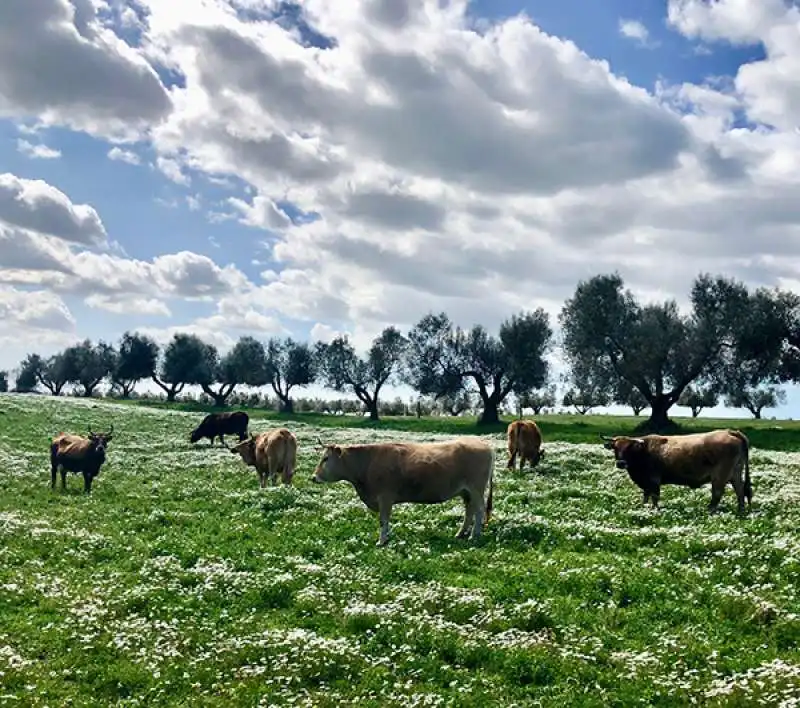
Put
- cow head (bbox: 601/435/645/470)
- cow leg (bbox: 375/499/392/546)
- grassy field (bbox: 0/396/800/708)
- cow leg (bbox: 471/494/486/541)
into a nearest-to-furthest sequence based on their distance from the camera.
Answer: grassy field (bbox: 0/396/800/708)
cow leg (bbox: 375/499/392/546)
cow leg (bbox: 471/494/486/541)
cow head (bbox: 601/435/645/470)

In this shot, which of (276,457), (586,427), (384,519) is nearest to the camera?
(384,519)

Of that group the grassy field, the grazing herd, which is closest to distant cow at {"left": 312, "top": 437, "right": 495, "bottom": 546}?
the grazing herd

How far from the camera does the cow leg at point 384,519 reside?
55.4ft

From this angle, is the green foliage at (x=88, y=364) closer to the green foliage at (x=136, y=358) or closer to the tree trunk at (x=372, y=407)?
the green foliage at (x=136, y=358)

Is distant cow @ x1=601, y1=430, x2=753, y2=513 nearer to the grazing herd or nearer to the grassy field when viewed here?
the grazing herd

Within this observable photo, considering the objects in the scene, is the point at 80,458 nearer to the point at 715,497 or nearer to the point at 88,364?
the point at 715,497

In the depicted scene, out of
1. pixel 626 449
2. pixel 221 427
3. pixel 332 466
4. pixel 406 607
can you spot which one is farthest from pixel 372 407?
pixel 406 607

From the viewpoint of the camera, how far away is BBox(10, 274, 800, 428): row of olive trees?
207 feet

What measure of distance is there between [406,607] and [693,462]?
12.0 metres

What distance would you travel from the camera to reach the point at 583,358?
2714 inches

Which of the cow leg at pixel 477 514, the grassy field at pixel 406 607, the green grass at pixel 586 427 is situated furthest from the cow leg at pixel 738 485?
the green grass at pixel 586 427

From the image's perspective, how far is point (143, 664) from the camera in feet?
34.8

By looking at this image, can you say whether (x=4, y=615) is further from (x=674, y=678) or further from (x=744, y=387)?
(x=744, y=387)

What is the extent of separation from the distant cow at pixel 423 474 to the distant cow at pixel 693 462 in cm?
609
